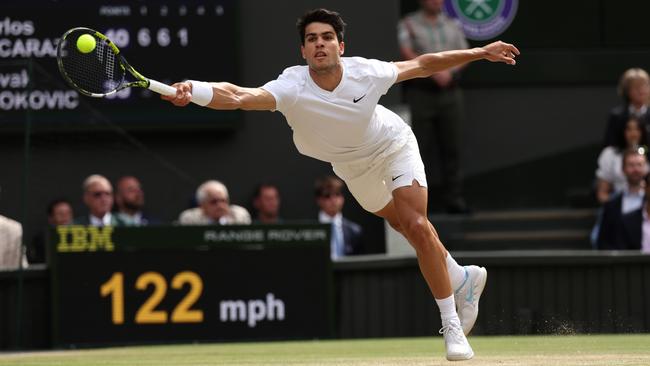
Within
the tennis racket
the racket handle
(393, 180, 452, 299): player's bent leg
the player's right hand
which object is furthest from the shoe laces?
the tennis racket

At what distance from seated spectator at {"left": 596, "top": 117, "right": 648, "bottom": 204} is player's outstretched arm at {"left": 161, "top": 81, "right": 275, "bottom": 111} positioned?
5.86m

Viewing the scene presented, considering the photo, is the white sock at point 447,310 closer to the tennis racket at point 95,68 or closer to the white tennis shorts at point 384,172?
the white tennis shorts at point 384,172

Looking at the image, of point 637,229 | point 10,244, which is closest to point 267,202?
point 10,244

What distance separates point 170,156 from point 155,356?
3.97 m

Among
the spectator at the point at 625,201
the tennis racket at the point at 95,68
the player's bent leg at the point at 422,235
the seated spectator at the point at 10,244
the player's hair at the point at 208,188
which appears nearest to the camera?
the tennis racket at the point at 95,68

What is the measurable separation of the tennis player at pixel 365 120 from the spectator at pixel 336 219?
12.9ft

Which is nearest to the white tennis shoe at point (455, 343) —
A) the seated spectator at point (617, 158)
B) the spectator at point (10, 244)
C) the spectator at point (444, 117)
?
the spectator at point (10, 244)

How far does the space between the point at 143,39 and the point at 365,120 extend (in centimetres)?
529

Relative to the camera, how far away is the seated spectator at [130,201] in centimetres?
1274

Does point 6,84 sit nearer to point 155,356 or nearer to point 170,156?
point 170,156

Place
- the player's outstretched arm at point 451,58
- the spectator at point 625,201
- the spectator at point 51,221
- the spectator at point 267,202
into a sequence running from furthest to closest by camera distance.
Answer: the spectator at point 267,202, the spectator at point 625,201, the spectator at point 51,221, the player's outstretched arm at point 451,58

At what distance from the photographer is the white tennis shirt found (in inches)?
339

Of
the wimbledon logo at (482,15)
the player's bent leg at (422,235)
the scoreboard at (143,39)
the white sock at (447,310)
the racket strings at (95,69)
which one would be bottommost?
the white sock at (447,310)

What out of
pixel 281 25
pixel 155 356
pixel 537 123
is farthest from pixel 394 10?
pixel 155 356
